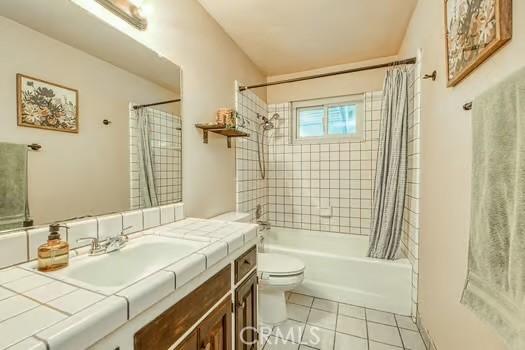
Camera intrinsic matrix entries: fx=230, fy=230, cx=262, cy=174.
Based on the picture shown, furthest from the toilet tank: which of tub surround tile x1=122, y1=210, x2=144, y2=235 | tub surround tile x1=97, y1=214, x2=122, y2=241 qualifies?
tub surround tile x1=97, y1=214, x2=122, y2=241

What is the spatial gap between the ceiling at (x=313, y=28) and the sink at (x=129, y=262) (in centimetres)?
173

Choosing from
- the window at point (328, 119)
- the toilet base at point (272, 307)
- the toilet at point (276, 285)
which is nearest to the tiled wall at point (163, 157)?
the toilet at point (276, 285)

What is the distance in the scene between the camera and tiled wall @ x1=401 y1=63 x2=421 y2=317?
5.77 ft

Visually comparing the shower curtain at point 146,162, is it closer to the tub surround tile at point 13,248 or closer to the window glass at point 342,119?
the tub surround tile at point 13,248

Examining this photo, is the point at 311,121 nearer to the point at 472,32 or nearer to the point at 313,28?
the point at 313,28

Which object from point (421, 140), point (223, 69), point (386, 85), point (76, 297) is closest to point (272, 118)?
point (223, 69)

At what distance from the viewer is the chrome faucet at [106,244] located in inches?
35.8

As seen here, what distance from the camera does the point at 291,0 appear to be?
1683mm

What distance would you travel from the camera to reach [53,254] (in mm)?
750

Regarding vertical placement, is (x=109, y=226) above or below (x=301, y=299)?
above

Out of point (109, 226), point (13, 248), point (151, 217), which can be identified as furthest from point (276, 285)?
point (13, 248)

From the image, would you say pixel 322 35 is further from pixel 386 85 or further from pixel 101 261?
pixel 101 261

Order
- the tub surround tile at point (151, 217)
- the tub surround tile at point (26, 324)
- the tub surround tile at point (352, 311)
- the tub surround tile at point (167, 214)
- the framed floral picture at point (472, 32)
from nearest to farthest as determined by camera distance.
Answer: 1. the tub surround tile at point (26, 324)
2. the framed floral picture at point (472, 32)
3. the tub surround tile at point (151, 217)
4. the tub surround tile at point (167, 214)
5. the tub surround tile at point (352, 311)

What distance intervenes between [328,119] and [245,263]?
7.18 ft
